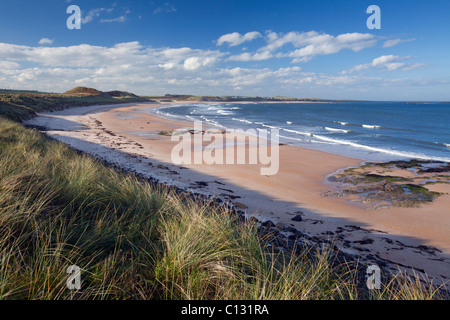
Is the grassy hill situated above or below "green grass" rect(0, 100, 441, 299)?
above

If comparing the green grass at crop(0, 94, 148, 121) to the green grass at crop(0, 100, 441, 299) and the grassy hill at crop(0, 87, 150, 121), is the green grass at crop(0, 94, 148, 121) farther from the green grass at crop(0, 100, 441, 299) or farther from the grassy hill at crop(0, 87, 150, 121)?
the green grass at crop(0, 100, 441, 299)

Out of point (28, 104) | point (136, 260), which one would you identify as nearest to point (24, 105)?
point (28, 104)

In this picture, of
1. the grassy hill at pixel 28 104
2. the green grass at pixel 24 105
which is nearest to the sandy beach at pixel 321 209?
the green grass at pixel 24 105

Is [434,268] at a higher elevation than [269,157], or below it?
below

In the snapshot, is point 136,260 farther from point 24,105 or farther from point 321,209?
point 24,105

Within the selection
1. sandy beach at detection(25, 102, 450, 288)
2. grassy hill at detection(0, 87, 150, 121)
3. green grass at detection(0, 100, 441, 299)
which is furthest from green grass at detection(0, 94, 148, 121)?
green grass at detection(0, 100, 441, 299)

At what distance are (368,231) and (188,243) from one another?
16.5 feet

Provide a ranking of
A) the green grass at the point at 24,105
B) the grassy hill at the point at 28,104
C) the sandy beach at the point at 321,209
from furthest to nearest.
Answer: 1. the grassy hill at the point at 28,104
2. the green grass at the point at 24,105
3. the sandy beach at the point at 321,209

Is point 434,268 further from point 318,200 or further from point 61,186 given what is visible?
point 61,186

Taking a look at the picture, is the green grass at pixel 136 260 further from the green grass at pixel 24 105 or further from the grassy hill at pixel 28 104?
the grassy hill at pixel 28 104

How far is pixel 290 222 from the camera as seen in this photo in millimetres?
6281

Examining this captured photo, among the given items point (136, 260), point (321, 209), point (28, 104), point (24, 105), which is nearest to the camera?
point (136, 260)

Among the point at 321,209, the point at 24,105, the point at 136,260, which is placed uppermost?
the point at 24,105

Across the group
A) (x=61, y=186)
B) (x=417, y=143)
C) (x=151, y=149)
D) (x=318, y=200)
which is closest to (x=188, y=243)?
(x=61, y=186)
